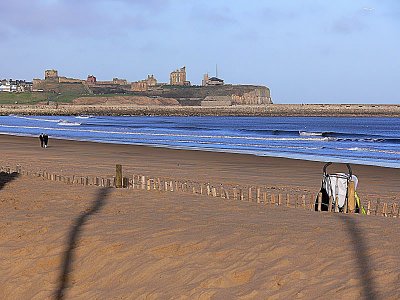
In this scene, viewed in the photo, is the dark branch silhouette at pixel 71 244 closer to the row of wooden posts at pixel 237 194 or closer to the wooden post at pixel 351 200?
the row of wooden posts at pixel 237 194

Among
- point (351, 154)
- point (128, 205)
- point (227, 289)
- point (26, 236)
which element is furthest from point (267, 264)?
point (351, 154)

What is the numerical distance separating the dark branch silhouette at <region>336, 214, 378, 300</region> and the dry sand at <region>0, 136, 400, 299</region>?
0.05 feet

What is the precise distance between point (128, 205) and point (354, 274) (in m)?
7.23

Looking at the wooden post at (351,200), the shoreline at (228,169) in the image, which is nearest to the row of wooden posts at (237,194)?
the wooden post at (351,200)

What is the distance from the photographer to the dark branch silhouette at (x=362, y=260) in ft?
28.7

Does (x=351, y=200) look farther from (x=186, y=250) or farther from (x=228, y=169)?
(x=228, y=169)

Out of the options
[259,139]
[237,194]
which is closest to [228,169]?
[237,194]

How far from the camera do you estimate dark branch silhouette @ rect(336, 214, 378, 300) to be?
8.76 metres

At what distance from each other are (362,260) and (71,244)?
489 cm

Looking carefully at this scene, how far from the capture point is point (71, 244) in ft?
38.4

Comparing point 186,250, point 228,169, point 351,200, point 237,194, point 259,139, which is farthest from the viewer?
point 259,139

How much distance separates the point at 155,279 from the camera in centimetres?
1013

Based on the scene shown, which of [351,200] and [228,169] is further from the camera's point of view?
[228,169]

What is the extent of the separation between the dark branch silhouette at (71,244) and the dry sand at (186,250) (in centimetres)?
2
